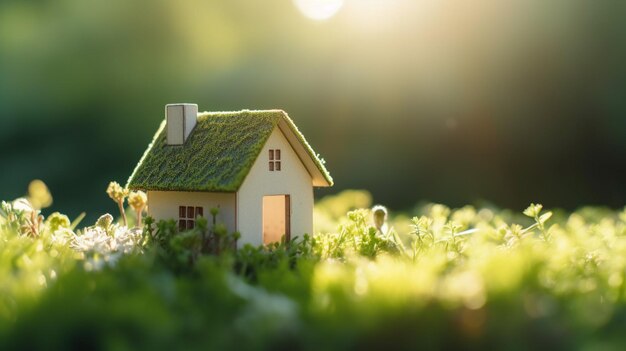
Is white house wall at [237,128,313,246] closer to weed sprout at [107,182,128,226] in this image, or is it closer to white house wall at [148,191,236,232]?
white house wall at [148,191,236,232]

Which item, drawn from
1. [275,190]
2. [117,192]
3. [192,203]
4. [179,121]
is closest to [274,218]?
[275,190]

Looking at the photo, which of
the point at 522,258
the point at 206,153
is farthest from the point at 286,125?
the point at 522,258

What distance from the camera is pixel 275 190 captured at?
6.59 m

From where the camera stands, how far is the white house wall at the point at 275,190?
626cm

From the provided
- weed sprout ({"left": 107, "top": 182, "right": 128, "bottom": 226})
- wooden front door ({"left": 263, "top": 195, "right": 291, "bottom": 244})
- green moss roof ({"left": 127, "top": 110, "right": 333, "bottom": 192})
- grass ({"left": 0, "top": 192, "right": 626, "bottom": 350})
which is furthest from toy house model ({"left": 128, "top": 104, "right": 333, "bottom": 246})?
grass ({"left": 0, "top": 192, "right": 626, "bottom": 350})

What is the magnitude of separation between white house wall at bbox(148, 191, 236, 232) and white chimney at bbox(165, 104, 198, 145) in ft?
1.90

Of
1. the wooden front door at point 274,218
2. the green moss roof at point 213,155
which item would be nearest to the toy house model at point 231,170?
the green moss roof at point 213,155

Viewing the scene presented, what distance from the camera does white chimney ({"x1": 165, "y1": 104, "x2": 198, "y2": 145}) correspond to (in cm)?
707

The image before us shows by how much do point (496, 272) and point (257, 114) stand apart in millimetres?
3830

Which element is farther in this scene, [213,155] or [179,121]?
[179,121]

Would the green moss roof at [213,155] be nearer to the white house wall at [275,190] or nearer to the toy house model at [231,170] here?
the toy house model at [231,170]

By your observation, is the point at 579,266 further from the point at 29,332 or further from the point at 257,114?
the point at 29,332

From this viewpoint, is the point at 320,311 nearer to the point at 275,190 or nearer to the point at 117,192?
the point at 275,190

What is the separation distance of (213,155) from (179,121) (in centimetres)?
76
